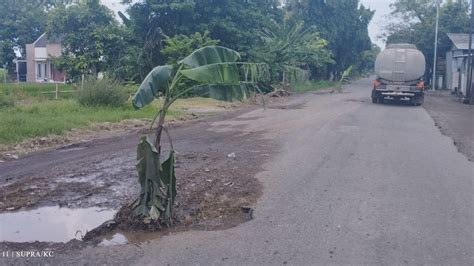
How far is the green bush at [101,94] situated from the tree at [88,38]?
842 centimetres

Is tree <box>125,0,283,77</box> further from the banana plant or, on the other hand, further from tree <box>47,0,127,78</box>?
the banana plant

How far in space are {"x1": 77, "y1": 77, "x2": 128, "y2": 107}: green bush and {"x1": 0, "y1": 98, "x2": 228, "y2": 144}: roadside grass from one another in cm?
27

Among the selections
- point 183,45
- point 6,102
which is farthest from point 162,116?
point 183,45

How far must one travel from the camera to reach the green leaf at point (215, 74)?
578 cm

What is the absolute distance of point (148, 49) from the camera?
2842 centimetres

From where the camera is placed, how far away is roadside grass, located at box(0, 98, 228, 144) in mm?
11881

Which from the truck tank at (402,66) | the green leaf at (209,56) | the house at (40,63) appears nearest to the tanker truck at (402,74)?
the truck tank at (402,66)

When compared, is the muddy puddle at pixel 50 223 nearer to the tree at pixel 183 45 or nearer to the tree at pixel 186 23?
the tree at pixel 183 45

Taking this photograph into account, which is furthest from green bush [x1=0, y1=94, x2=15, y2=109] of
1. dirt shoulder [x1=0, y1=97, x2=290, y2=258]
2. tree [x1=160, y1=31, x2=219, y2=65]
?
tree [x1=160, y1=31, x2=219, y2=65]

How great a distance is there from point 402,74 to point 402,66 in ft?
1.26

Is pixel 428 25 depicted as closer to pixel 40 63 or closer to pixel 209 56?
pixel 40 63

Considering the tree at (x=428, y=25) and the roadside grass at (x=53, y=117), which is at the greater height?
the tree at (x=428, y=25)

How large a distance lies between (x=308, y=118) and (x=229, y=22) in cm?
1253

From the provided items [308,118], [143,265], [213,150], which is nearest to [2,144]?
[213,150]
